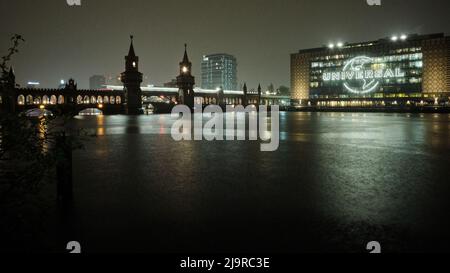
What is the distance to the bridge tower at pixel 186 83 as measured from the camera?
354 ft

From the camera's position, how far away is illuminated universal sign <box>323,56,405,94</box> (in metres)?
154

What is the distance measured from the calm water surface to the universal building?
148797 millimetres

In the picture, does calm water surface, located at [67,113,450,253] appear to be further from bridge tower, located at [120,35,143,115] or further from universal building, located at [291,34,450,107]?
universal building, located at [291,34,450,107]

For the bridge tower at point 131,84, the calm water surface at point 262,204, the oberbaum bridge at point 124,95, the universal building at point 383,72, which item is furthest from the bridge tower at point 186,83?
the calm water surface at point 262,204

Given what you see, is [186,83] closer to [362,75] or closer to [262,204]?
[362,75]

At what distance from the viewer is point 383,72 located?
509ft

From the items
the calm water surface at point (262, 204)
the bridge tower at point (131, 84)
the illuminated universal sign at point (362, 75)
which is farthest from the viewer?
the illuminated universal sign at point (362, 75)

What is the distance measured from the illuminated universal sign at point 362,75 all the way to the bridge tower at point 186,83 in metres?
81.6

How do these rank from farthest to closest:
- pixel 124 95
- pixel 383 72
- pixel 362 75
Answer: pixel 362 75, pixel 383 72, pixel 124 95

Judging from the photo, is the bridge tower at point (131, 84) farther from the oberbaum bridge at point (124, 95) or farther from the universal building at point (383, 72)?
the universal building at point (383, 72)

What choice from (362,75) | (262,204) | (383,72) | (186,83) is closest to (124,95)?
(186,83)

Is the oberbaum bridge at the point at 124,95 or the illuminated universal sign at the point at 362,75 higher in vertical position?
the illuminated universal sign at the point at 362,75

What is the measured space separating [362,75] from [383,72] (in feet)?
26.6

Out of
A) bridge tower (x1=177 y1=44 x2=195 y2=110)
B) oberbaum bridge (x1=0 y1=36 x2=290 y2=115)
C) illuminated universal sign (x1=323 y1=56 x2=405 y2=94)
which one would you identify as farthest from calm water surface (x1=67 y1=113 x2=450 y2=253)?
illuminated universal sign (x1=323 y1=56 x2=405 y2=94)
